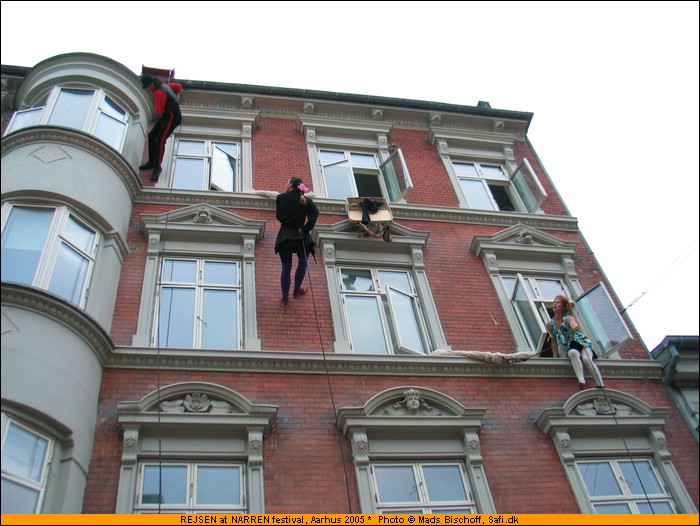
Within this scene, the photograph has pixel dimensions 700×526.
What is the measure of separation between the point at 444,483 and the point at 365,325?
2954 millimetres

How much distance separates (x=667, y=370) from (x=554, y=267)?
9.21ft

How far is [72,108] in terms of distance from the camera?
11844mm

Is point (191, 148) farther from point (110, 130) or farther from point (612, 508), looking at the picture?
point (612, 508)

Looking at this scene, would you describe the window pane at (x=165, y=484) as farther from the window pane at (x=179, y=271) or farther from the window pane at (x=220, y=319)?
the window pane at (x=179, y=271)

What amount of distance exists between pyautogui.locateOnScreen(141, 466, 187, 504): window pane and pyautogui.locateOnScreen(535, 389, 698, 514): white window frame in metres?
4.69

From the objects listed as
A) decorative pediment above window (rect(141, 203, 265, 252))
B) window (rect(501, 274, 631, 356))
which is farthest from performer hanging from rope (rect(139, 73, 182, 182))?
window (rect(501, 274, 631, 356))

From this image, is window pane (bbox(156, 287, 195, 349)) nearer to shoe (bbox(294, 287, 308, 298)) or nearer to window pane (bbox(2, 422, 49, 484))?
shoe (bbox(294, 287, 308, 298))

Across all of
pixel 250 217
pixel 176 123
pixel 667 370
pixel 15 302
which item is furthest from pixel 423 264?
pixel 15 302

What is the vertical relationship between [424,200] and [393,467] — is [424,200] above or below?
above

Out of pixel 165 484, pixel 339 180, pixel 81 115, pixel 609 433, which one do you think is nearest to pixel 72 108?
pixel 81 115

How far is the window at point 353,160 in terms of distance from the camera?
13594mm

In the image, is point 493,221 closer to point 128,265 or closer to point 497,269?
point 497,269

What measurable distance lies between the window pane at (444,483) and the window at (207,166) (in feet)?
21.5

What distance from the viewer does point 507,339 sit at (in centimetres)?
1094
